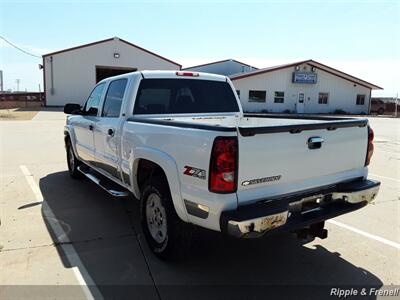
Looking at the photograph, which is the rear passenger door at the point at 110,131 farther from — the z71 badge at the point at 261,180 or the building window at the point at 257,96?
the building window at the point at 257,96

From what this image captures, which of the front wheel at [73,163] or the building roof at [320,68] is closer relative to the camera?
the front wheel at [73,163]

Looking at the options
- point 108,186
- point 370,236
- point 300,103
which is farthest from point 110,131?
point 300,103

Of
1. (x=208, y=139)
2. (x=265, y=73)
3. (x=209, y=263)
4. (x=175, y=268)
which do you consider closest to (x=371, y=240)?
(x=209, y=263)

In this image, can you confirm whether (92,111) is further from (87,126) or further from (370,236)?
(370,236)

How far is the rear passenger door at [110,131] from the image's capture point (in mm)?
4777

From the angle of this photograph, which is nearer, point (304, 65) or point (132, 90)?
point (132, 90)

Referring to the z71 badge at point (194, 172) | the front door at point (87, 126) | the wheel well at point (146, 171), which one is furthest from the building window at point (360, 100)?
the z71 badge at point (194, 172)

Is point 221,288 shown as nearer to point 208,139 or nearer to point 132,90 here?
point 208,139

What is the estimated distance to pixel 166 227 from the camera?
3695mm

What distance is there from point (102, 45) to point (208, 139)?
36660mm

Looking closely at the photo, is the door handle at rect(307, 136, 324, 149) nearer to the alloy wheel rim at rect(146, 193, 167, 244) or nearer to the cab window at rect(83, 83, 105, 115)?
the alloy wheel rim at rect(146, 193, 167, 244)

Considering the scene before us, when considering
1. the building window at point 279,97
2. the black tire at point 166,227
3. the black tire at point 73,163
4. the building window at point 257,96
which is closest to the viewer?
the black tire at point 166,227

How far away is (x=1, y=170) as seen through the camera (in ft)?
27.1

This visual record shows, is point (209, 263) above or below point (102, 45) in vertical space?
below
